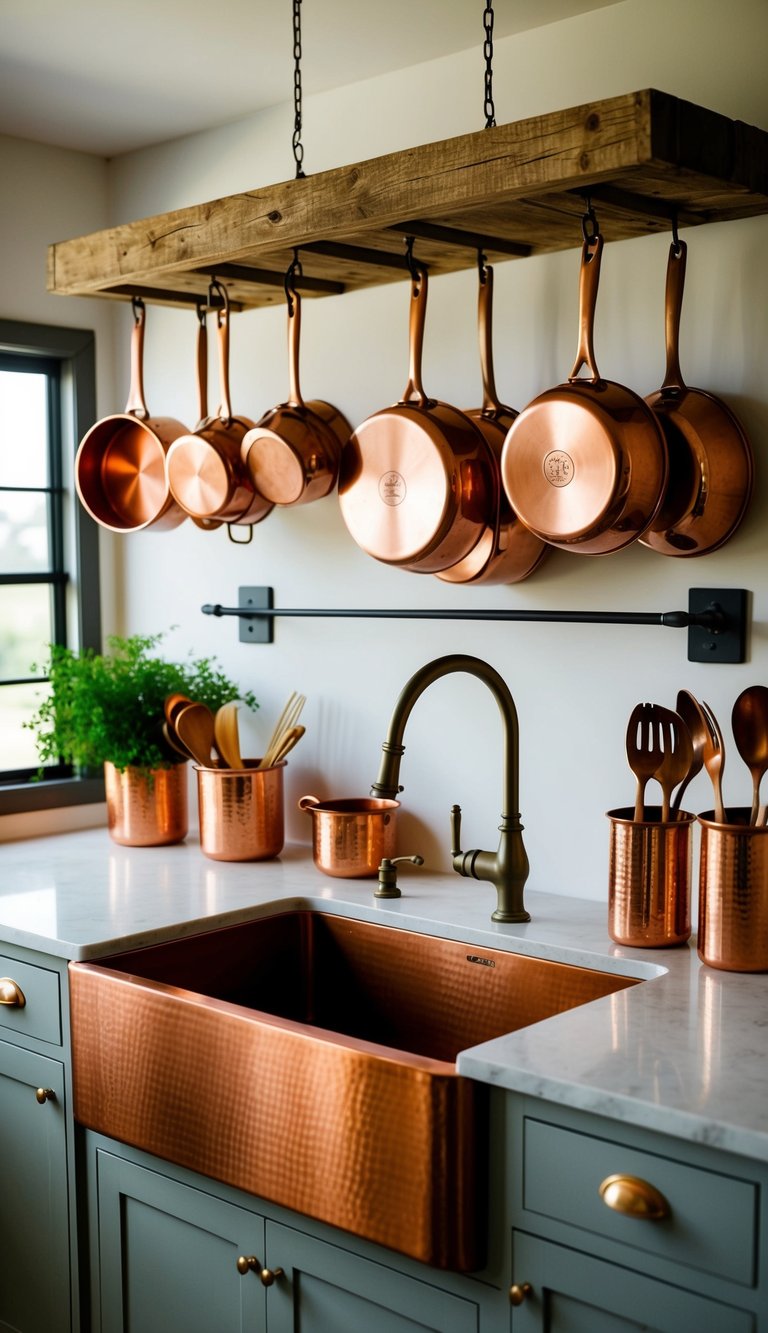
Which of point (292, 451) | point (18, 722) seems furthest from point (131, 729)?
point (292, 451)

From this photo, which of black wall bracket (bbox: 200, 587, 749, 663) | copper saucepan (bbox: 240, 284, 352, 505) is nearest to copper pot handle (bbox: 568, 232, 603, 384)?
black wall bracket (bbox: 200, 587, 749, 663)

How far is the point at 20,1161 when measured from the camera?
2.16 meters

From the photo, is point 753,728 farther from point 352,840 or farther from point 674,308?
point 352,840

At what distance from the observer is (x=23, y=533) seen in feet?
9.84

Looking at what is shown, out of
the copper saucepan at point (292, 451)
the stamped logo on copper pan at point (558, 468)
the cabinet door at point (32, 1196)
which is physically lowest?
the cabinet door at point (32, 1196)

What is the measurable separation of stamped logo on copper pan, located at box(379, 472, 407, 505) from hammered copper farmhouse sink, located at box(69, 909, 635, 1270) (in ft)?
2.29

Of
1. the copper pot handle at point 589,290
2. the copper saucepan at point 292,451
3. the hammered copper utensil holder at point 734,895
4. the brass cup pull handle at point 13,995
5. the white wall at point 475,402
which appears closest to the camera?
the hammered copper utensil holder at point 734,895

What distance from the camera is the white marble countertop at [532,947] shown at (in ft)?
4.66

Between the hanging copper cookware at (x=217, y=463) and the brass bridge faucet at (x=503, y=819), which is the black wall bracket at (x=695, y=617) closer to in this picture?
the brass bridge faucet at (x=503, y=819)

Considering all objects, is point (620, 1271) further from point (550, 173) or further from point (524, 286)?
point (524, 286)

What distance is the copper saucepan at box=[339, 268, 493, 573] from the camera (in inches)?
83.9

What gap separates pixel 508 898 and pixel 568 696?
14.8 inches

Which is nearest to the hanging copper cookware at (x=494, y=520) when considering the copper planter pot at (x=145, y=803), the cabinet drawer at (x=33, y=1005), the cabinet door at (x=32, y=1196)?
the copper planter pot at (x=145, y=803)

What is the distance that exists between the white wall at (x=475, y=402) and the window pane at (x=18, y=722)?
0.93 feet
